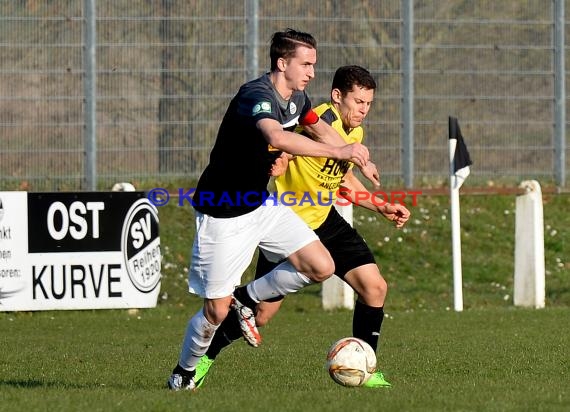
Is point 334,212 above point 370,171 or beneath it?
beneath

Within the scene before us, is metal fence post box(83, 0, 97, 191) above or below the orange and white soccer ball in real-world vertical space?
above

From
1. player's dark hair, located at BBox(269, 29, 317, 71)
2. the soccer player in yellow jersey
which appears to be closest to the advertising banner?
the soccer player in yellow jersey

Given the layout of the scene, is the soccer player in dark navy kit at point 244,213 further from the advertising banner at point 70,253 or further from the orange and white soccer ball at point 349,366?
the advertising banner at point 70,253

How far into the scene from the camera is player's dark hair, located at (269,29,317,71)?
8.12 metres

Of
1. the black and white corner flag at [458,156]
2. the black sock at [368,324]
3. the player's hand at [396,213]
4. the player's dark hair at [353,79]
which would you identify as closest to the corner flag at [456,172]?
the black and white corner flag at [458,156]

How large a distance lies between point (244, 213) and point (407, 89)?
35.9ft

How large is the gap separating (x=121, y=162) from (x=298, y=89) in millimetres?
10025

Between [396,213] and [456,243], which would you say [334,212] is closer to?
[396,213]

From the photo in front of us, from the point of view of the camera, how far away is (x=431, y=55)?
1905cm

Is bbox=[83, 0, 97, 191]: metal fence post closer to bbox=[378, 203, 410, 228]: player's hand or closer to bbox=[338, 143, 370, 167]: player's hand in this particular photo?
bbox=[378, 203, 410, 228]: player's hand

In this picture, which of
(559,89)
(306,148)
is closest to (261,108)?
(306,148)

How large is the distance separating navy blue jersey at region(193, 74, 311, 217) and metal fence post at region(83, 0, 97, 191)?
9721 mm

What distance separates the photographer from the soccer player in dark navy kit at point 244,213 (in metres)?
8.12

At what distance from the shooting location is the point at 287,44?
8.13m
